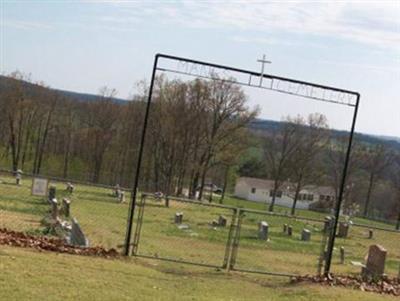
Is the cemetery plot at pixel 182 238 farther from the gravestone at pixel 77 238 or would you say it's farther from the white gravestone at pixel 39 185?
the white gravestone at pixel 39 185

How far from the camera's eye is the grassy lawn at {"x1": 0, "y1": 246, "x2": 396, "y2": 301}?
879 centimetres

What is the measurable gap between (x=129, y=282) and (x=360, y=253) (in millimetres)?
21514

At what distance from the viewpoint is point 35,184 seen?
61.5 feet

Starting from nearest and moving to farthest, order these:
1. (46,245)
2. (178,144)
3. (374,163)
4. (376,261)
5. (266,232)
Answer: (46,245)
(376,261)
(266,232)
(178,144)
(374,163)

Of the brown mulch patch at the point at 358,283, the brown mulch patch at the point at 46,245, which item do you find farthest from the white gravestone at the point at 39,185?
the brown mulch patch at the point at 358,283

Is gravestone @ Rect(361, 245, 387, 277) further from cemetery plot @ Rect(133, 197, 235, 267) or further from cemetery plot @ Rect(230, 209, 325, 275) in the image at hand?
cemetery plot @ Rect(133, 197, 235, 267)

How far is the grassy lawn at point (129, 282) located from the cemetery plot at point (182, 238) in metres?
1.24

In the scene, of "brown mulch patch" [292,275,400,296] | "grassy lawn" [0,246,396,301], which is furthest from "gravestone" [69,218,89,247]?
"brown mulch patch" [292,275,400,296]

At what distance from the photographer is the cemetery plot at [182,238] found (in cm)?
1566

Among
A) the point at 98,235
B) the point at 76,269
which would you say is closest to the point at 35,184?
the point at 98,235

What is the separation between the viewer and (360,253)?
29.7 meters

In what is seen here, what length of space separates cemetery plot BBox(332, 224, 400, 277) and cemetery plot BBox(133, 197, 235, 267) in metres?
4.03

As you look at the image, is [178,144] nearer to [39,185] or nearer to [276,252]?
[276,252]

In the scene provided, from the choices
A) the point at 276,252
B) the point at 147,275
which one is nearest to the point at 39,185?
the point at 147,275
